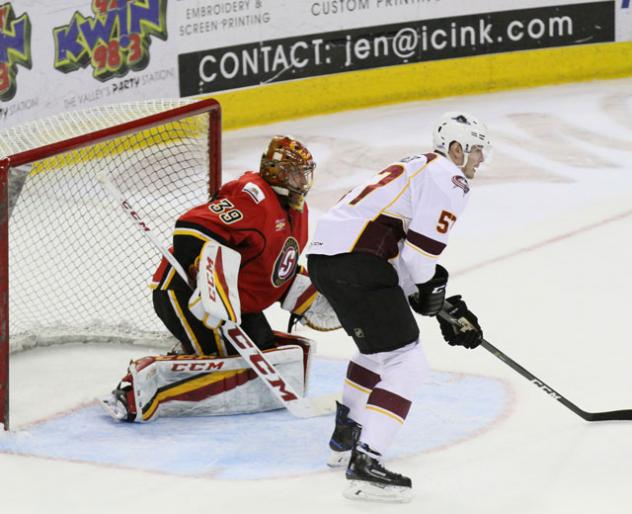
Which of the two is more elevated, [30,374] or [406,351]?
[406,351]

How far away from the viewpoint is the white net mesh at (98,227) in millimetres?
4402

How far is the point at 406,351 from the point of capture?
327 cm

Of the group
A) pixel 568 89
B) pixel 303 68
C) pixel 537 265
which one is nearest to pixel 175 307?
pixel 537 265

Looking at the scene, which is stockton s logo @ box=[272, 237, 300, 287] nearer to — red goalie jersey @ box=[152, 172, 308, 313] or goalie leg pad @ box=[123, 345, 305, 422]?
red goalie jersey @ box=[152, 172, 308, 313]

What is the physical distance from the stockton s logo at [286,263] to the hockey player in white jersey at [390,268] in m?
0.42

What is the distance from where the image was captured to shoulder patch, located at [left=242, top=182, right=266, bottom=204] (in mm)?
3723

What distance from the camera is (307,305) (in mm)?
4020

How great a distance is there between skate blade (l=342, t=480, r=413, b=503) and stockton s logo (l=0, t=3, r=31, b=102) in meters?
3.78

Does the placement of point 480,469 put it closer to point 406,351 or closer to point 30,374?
point 406,351

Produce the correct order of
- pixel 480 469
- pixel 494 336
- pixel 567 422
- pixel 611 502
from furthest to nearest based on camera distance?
1. pixel 494 336
2. pixel 567 422
3. pixel 480 469
4. pixel 611 502

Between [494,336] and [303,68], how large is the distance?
3.54 m

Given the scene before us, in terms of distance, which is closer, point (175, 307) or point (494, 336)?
point (175, 307)

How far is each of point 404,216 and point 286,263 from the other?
648 mm

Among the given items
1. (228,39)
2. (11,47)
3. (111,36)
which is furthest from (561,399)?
(228,39)
